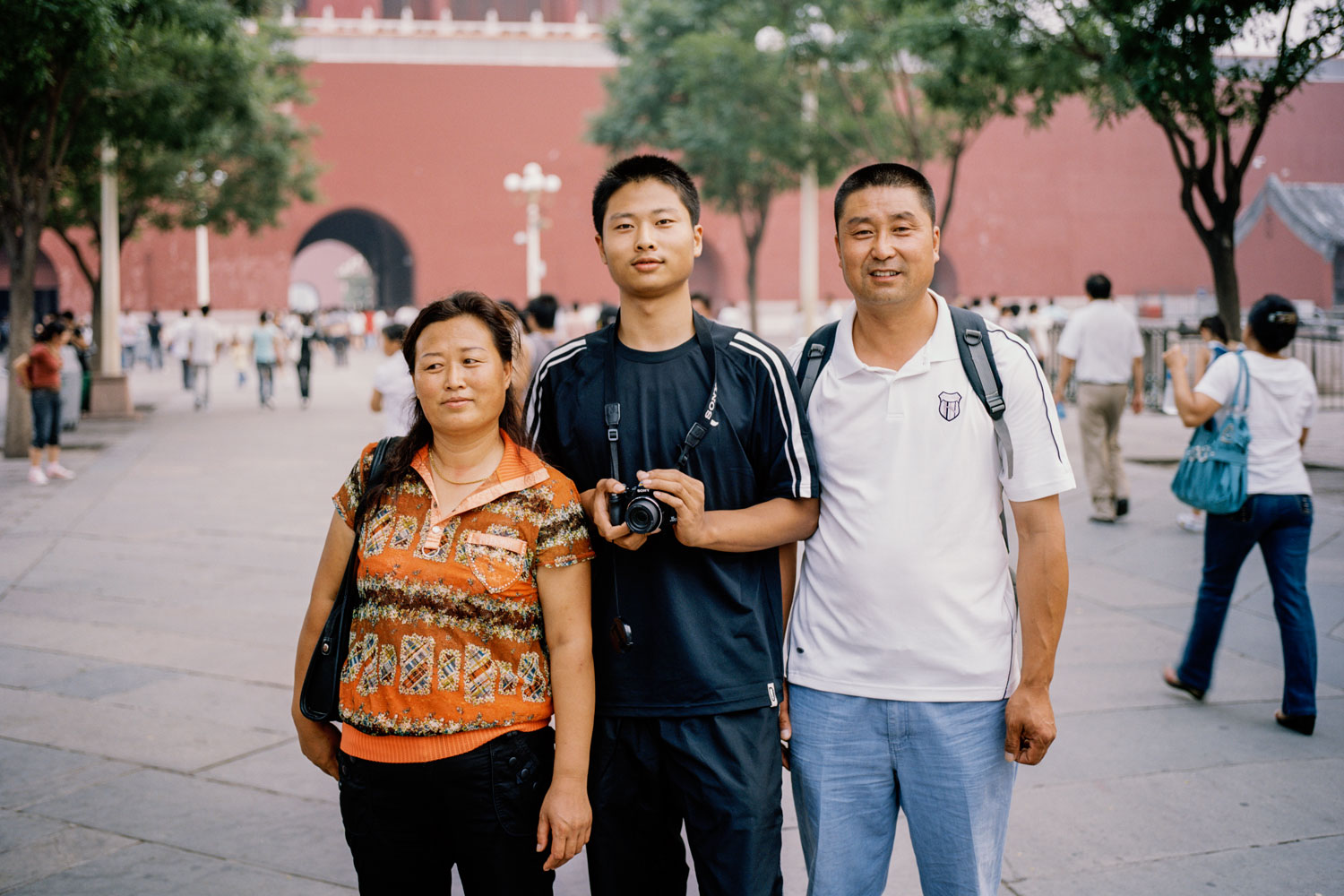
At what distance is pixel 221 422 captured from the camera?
17.0 metres

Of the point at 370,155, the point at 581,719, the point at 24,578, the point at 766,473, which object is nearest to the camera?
the point at 581,719

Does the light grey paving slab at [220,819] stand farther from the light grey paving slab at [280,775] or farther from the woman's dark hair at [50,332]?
the woman's dark hair at [50,332]

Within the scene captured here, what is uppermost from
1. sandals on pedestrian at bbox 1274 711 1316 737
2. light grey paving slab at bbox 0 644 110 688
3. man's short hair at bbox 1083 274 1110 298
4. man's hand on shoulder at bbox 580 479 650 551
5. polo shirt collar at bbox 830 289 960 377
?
man's short hair at bbox 1083 274 1110 298

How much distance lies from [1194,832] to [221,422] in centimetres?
1560

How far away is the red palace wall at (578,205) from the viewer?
35344mm

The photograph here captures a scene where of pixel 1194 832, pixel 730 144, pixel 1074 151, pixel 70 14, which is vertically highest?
pixel 1074 151

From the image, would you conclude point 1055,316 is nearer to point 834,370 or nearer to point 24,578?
point 24,578

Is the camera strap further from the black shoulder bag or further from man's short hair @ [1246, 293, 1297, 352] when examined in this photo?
man's short hair @ [1246, 293, 1297, 352]

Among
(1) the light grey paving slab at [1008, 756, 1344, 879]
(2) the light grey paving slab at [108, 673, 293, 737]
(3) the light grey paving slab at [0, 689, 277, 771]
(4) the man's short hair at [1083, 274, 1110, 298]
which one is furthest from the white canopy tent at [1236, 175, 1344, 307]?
(3) the light grey paving slab at [0, 689, 277, 771]

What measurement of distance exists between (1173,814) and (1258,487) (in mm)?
1463

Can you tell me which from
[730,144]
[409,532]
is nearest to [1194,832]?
[409,532]

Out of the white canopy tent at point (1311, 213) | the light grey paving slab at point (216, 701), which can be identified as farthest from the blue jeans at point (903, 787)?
the white canopy tent at point (1311, 213)

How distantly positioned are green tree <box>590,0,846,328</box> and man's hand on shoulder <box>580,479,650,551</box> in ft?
59.3

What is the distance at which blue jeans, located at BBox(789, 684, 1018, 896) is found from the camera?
234cm
